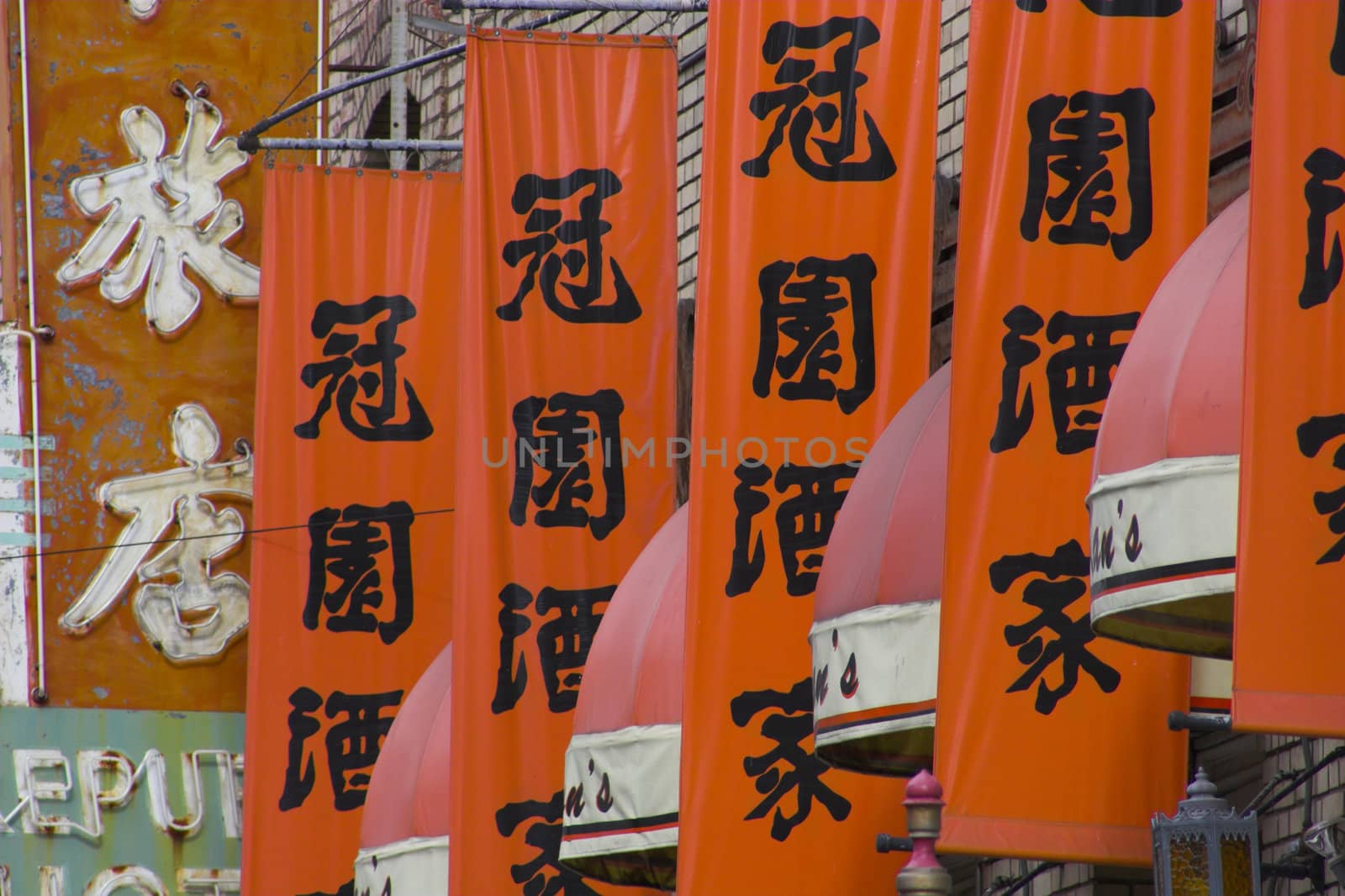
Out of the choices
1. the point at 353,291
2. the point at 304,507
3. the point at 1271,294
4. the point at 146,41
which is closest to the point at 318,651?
the point at 304,507

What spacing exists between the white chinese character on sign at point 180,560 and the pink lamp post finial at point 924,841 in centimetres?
1200

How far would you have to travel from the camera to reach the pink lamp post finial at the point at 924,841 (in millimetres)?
7629

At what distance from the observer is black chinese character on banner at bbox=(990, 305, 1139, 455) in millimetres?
9430

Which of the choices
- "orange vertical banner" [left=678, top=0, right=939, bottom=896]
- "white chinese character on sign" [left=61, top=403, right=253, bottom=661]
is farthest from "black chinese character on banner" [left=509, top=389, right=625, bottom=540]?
"white chinese character on sign" [left=61, top=403, right=253, bottom=661]

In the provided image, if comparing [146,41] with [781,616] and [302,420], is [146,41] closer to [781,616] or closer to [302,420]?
[302,420]

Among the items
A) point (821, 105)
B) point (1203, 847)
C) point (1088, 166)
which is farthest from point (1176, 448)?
point (821, 105)

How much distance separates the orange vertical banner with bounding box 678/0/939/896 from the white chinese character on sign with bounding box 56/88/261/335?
29.7 ft

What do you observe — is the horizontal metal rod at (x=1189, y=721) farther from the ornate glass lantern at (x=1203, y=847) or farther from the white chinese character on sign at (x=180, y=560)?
the white chinese character on sign at (x=180, y=560)

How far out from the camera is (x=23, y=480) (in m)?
19.5

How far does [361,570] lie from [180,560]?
3.02 meters

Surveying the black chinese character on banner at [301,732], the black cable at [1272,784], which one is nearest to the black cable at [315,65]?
the black chinese character on banner at [301,732]

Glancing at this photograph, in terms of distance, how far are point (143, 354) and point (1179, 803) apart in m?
12.5

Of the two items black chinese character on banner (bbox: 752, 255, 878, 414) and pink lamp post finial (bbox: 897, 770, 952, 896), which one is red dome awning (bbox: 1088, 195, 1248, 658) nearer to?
pink lamp post finial (bbox: 897, 770, 952, 896)

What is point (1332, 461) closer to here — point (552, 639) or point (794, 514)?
point (794, 514)
